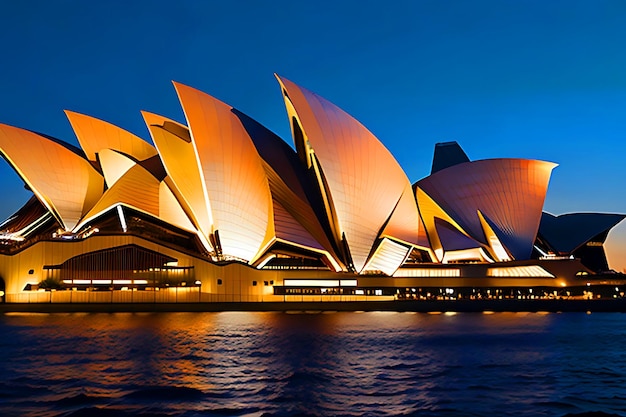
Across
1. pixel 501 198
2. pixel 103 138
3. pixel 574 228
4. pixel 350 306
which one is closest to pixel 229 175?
pixel 350 306

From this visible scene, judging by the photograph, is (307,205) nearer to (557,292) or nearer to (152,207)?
(152,207)

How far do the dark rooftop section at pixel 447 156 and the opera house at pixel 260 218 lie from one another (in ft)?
34.6

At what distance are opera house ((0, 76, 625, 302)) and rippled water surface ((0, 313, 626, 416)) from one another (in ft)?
32.0

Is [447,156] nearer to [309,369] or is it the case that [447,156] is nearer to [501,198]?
[501,198]

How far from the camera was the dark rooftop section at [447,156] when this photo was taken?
195 feet

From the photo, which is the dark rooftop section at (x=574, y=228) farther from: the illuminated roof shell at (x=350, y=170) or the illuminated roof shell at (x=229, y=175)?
the illuminated roof shell at (x=229, y=175)

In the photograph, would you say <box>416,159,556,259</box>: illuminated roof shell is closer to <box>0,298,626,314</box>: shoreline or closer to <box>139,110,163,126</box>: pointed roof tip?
<box>0,298,626,314</box>: shoreline

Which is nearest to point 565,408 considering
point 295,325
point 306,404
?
point 306,404

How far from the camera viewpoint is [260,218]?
139ft

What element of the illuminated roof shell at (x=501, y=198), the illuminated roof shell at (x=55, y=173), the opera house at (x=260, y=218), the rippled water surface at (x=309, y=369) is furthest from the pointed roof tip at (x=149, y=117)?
the illuminated roof shell at (x=501, y=198)

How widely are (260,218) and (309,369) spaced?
22442 millimetres

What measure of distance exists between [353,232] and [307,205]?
368 cm

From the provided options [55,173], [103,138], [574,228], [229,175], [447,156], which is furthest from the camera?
[447,156]

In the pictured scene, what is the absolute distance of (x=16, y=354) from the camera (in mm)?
23078
